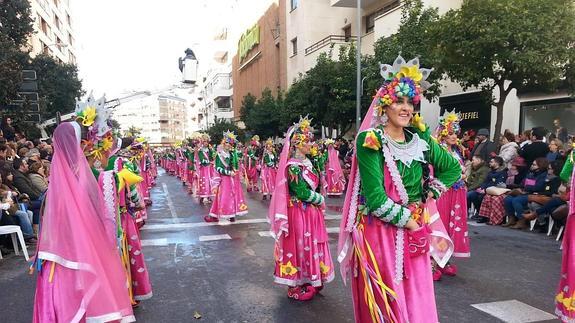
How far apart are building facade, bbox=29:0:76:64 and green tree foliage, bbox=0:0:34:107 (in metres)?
17.5

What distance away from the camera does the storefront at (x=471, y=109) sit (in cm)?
1708

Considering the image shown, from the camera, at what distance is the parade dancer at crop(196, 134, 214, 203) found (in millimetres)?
14438

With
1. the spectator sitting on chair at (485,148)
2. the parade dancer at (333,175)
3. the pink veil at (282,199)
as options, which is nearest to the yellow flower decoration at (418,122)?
the pink veil at (282,199)

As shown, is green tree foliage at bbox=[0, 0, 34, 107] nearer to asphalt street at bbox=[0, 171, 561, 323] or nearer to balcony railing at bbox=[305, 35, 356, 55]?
asphalt street at bbox=[0, 171, 561, 323]

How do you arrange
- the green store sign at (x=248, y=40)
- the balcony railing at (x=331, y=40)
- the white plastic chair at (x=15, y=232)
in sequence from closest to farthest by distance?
the white plastic chair at (x=15, y=232) → the balcony railing at (x=331, y=40) → the green store sign at (x=248, y=40)

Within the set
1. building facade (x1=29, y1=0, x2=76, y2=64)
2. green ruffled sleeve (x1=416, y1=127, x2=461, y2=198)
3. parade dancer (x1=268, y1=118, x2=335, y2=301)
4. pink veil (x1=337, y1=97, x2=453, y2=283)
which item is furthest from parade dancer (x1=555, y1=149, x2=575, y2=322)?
building facade (x1=29, y1=0, x2=76, y2=64)

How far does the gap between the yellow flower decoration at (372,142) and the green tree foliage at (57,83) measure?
1058 inches

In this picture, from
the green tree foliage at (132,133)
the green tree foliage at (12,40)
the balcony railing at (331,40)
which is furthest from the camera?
the balcony railing at (331,40)

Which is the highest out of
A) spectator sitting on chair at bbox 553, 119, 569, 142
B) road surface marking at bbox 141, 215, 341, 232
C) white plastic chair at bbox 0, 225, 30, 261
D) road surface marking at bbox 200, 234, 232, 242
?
spectator sitting on chair at bbox 553, 119, 569, 142

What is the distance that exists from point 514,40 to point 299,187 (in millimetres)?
8486

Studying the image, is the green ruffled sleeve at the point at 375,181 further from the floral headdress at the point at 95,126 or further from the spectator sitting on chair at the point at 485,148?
the spectator sitting on chair at the point at 485,148

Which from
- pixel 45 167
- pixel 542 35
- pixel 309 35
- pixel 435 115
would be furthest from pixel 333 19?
pixel 45 167

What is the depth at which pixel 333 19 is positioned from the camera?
30.3 meters

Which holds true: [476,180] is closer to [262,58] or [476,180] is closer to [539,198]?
[539,198]
